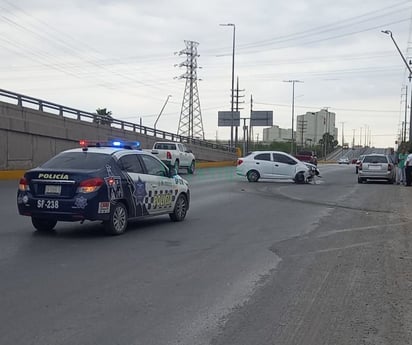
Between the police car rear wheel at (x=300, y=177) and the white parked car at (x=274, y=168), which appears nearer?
the police car rear wheel at (x=300, y=177)

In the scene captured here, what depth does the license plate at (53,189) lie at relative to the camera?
Result: 1022cm

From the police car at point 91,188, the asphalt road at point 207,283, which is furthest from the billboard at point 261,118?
the police car at point 91,188

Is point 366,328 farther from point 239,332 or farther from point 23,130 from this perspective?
point 23,130

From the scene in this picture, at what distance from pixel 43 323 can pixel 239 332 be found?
178cm

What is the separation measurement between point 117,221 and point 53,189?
4.11ft

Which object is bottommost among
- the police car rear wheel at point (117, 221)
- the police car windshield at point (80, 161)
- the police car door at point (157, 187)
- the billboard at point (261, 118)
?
the police car rear wheel at point (117, 221)

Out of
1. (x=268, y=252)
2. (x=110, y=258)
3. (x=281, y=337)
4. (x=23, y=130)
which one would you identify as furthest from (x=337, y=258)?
(x=23, y=130)

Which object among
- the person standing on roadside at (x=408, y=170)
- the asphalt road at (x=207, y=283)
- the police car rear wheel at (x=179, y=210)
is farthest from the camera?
the person standing on roadside at (x=408, y=170)

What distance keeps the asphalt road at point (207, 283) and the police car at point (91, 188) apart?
406 millimetres

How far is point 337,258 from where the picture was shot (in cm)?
918

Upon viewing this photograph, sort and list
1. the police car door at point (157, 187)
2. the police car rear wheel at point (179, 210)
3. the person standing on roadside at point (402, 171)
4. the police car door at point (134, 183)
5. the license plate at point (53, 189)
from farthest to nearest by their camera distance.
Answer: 1. the person standing on roadside at point (402, 171)
2. the police car rear wheel at point (179, 210)
3. the police car door at point (157, 187)
4. the police car door at point (134, 183)
5. the license plate at point (53, 189)

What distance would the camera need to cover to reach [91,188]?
10.1m

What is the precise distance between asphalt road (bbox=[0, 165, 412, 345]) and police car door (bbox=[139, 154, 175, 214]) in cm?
44

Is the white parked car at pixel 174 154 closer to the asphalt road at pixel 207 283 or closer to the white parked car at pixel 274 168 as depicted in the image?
the white parked car at pixel 274 168
